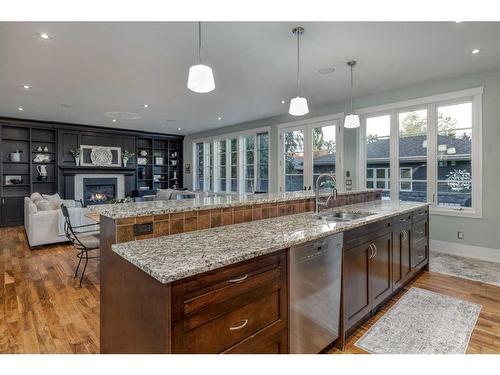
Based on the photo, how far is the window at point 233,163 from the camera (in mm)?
7340

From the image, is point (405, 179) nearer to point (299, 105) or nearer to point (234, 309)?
point (299, 105)

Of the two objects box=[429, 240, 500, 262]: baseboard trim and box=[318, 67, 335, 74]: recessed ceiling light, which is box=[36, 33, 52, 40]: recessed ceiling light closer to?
box=[318, 67, 335, 74]: recessed ceiling light

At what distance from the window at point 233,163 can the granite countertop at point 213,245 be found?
5.23 metres

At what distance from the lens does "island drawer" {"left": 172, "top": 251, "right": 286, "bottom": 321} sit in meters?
1.14

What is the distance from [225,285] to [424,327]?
200cm

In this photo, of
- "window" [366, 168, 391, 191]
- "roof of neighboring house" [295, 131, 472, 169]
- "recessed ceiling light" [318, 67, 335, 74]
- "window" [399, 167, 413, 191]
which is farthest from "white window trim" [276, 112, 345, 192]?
"recessed ceiling light" [318, 67, 335, 74]

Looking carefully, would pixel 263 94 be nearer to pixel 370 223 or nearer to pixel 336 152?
pixel 336 152

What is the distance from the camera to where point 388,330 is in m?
2.29

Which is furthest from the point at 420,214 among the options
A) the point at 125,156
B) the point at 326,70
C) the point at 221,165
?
the point at 125,156

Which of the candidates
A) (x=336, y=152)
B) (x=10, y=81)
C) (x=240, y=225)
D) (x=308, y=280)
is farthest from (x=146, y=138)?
(x=308, y=280)

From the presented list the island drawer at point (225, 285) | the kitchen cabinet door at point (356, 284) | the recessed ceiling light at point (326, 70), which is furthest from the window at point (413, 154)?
the island drawer at point (225, 285)

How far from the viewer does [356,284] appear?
2.14 meters

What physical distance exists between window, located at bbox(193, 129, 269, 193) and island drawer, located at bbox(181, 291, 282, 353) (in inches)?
227

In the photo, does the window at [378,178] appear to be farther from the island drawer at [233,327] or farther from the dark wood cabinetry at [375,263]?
the island drawer at [233,327]
